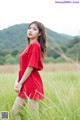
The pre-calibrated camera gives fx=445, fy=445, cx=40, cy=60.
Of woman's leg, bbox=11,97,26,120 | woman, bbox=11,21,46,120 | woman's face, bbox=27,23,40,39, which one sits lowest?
woman's leg, bbox=11,97,26,120

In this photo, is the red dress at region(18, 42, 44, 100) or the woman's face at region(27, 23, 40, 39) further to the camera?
the woman's face at region(27, 23, 40, 39)

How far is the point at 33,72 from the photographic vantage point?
9.11 ft

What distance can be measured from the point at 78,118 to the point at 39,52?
540 millimetres

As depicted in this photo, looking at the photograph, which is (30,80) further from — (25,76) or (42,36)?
(42,36)

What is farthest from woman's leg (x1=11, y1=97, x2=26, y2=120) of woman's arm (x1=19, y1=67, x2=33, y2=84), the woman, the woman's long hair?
the woman's long hair

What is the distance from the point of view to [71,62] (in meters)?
2.23

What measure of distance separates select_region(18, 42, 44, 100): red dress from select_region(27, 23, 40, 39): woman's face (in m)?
0.11

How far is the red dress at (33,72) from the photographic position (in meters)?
2.72

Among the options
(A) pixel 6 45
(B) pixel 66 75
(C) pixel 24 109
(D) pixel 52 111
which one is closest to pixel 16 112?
(C) pixel 24 109

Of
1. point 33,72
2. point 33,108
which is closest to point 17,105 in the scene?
→ point 33,108

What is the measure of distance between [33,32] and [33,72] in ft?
0.87

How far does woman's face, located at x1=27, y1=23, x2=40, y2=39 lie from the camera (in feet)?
9.34

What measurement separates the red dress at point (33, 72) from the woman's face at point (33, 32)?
11 centimetres

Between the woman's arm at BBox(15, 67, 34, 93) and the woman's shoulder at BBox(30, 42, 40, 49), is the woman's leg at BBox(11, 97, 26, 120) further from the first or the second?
the woman's shoulder at BBox(30, 42, 40, 49)
